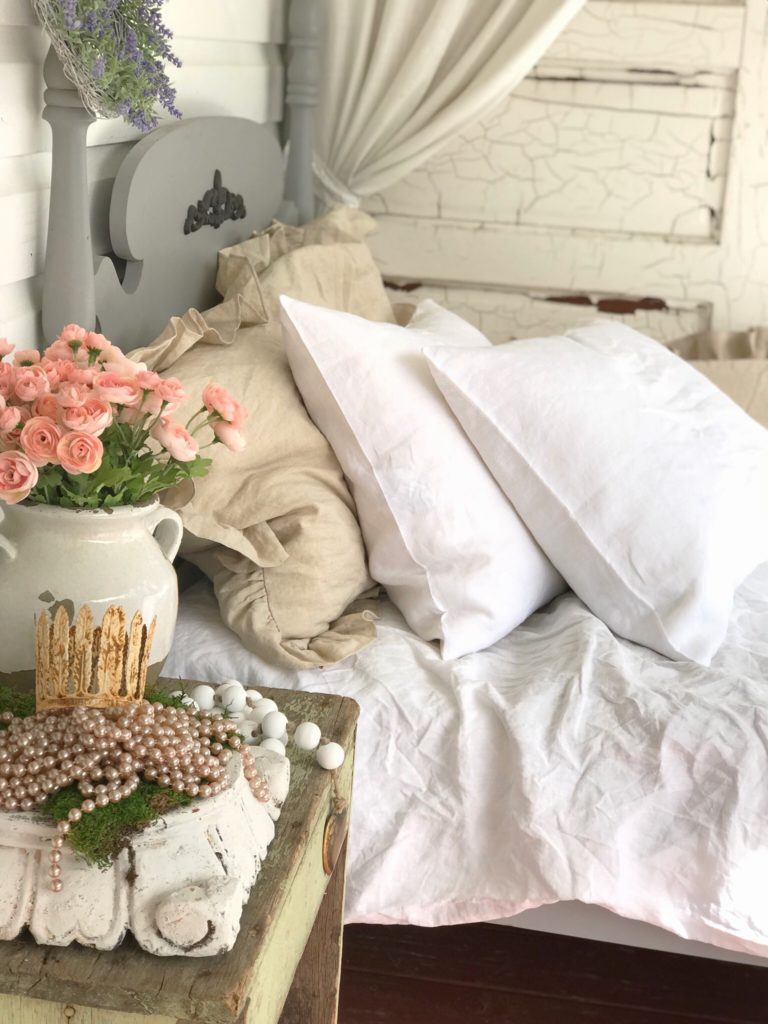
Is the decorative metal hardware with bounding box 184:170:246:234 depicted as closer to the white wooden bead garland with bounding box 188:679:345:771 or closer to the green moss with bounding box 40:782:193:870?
the white wooden bead garland with bounding box 188:679:345:771

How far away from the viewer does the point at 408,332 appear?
65.7 inches

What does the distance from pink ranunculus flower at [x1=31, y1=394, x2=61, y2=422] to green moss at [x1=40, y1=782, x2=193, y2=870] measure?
0.30m

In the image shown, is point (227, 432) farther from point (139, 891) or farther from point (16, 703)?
point (139, 891)

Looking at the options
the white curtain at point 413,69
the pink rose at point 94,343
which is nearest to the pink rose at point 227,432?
the pink rose at point 94,343

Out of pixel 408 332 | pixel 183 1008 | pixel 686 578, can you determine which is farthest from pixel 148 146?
pixel 183 1008

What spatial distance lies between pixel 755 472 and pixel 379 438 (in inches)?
21.8

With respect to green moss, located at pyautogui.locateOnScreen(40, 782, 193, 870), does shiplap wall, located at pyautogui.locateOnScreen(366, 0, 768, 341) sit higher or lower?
higher

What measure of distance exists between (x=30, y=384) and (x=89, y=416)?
7 cm

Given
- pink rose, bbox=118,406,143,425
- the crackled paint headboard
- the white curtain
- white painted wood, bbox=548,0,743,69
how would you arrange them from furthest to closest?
white painted wood, bbox=548,0,743,69 < the white curtain < the crackled paint headboard < pink rose, bbox=118,406,143,425

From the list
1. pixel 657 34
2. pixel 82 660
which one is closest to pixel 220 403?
pixel 82 660

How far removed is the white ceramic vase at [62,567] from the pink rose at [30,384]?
0.11 m

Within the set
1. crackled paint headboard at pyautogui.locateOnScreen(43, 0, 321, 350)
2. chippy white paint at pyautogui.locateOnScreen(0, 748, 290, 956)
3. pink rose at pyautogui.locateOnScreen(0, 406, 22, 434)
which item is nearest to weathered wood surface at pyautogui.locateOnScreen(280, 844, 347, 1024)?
chippy white paint at pyautogui.locateOnScreen(0, 748, 290, 956)

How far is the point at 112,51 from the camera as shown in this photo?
1250 millimetres

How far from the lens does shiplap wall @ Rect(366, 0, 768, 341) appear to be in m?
2.65
